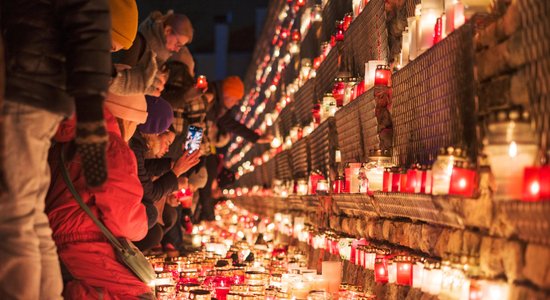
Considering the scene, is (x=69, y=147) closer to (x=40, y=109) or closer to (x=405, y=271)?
(x=40, y=109)

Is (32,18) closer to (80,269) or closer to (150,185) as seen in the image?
(80,269)

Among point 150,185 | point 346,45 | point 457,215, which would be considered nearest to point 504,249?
point 457,215

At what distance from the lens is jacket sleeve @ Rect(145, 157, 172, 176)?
643cm

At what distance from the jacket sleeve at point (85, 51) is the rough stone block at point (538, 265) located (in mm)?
1726

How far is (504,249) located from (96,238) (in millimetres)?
1923

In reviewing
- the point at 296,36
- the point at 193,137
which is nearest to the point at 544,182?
the point at 193,137

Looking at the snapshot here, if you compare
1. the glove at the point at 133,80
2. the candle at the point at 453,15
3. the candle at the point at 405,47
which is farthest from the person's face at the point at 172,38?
the candle at the point at 453,15

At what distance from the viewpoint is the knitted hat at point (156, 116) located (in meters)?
6.04

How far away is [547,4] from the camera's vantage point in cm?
270

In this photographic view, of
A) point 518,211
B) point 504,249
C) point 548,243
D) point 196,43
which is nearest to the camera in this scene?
point 548,243

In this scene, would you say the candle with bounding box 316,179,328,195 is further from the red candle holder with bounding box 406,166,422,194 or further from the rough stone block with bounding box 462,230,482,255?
the rough stone block with bounding box 462,230,482,255

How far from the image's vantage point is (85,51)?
133 inches

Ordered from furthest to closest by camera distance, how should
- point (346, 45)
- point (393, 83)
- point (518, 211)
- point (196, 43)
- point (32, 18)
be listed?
point (196, 43), point (346, 45), point (393, 83), point (32, 18), point (518, 211)

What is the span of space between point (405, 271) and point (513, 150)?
54.7 inches
